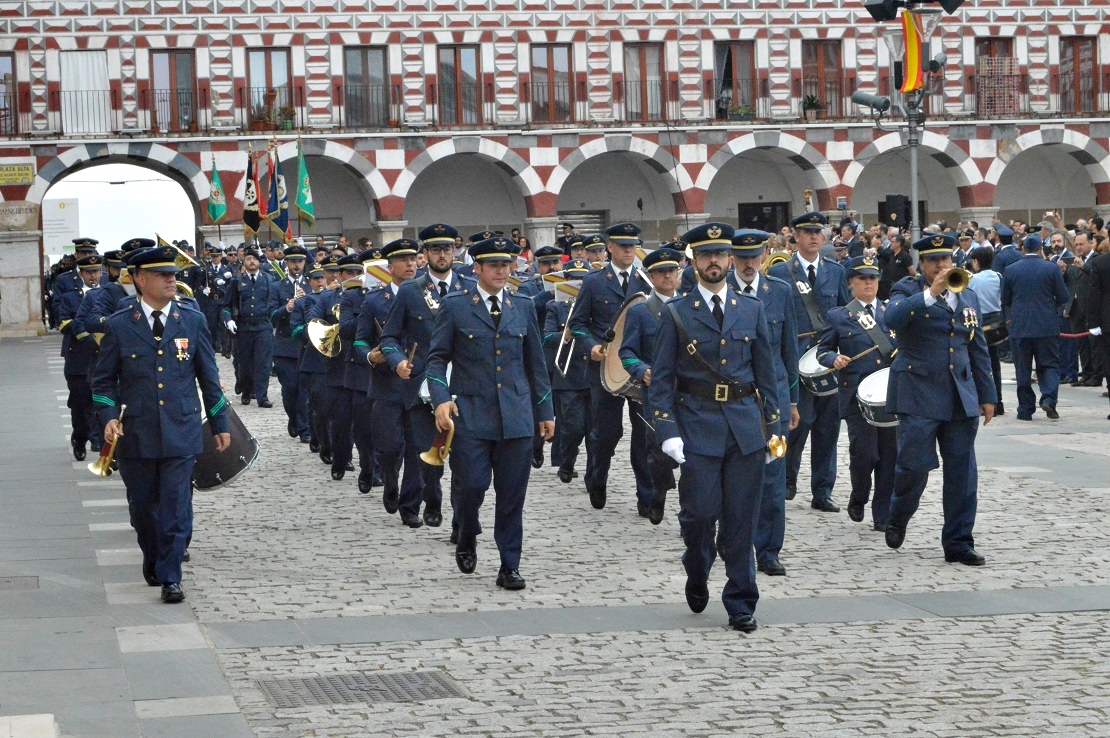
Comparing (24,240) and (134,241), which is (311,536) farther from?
(24,240)

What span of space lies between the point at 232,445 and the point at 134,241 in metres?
2.92

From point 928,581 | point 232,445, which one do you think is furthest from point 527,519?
point 928,581

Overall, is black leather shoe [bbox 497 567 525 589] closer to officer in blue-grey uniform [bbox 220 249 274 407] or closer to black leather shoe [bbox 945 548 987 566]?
black leather shoe [bbox 945 548 987 566]

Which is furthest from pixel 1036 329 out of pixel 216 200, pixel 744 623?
pixel 216 200

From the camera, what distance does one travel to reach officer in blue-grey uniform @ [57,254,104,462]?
632 inches

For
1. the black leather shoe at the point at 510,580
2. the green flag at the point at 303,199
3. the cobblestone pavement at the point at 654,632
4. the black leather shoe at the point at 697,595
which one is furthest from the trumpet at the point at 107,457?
the green flag at the point at 303,199

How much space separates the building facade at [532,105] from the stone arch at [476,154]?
0.06 m

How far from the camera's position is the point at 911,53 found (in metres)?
A: 21.1

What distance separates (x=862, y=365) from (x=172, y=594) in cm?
538

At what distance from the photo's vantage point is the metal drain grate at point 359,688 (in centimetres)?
745

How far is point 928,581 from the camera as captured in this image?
33.2 ft

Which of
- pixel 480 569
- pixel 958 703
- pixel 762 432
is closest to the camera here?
pixel 958 703

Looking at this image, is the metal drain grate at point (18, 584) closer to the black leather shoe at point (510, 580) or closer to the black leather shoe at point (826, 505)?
the black leather shoe at point (510, 580)

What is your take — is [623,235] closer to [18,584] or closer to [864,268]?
[864,268]
